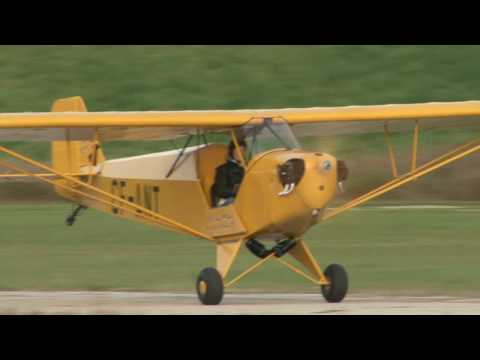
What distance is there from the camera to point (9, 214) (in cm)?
2670

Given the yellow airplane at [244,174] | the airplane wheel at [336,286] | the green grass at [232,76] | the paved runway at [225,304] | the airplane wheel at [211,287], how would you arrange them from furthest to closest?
the green grass at [232,76] < the airplane wheel at [336,286] < the airplane wheel at [211,287] < the yellow airplane at [244,174] < the paved runway at [225,304]

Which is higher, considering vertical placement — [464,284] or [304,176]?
[304,176]

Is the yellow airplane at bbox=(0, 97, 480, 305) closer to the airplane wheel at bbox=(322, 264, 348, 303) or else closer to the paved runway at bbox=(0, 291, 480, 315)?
the airplane wheel at bbox=(322, 264, 348, 303)

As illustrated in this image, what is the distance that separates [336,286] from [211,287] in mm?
1505

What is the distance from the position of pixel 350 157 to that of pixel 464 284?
1592 centimetres

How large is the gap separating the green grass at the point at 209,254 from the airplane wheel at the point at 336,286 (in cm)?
139

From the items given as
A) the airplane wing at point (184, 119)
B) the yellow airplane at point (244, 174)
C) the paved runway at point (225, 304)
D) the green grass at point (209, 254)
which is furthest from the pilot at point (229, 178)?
the green grass at point (209, 254)

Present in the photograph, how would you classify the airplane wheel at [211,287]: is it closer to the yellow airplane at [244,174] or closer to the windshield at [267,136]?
the yellow airplane at [244,174]

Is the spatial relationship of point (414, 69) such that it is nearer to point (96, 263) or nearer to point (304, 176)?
point (96, 263)

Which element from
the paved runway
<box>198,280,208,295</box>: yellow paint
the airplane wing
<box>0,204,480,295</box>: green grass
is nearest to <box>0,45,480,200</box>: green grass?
<box>0,204,480,295</box>: green grass

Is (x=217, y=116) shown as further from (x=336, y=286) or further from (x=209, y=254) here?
(x=209, y=254)

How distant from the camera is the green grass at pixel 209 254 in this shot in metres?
16.6

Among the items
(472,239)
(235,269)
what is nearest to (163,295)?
(235,269)

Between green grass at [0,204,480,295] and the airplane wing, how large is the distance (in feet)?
7.18
